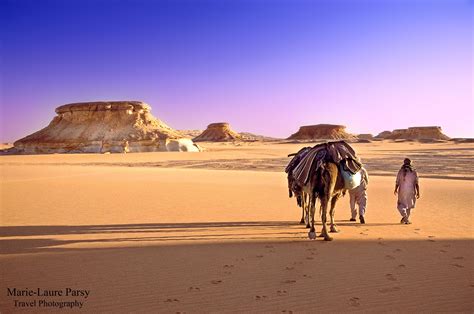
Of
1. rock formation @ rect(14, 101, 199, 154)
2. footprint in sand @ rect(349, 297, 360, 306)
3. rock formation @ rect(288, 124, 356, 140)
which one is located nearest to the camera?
footprint in sand @ rect(349, 297, 360, 306)

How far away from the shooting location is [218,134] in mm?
153000

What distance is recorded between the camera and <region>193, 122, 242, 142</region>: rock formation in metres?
149

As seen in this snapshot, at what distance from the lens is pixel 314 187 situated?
8133mm

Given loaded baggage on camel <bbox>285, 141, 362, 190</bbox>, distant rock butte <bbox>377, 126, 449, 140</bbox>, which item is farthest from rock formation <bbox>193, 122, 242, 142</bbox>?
loaded baggage on camel <bbox>285, 141, 362, 190</bbox>

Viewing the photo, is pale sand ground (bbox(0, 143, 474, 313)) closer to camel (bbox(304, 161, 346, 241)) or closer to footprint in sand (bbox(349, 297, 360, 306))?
footprint in sand (bbox(349, 297, 360, 306))

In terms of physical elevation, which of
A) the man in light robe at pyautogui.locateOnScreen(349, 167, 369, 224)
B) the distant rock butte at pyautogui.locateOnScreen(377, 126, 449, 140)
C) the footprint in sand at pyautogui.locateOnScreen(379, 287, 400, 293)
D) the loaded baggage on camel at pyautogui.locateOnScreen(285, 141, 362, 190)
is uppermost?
the distant rock butte at pyautogui.locateOnScreen(377, 126, 449, 140)

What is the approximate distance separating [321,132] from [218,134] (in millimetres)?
42519

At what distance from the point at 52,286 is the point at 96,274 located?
0.67 metres

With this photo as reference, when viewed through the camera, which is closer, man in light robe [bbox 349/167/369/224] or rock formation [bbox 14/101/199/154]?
man in light robe [bbox 349/167/369/224]

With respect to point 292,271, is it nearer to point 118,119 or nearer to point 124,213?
point 124,213

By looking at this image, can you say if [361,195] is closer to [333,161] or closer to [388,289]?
[333,161]

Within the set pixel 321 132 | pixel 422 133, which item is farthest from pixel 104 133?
pixel 422 133

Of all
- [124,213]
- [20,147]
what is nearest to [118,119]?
[20,147]

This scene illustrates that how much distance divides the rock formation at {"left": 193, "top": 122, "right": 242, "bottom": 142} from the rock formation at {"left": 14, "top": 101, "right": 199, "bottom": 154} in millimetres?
72055
